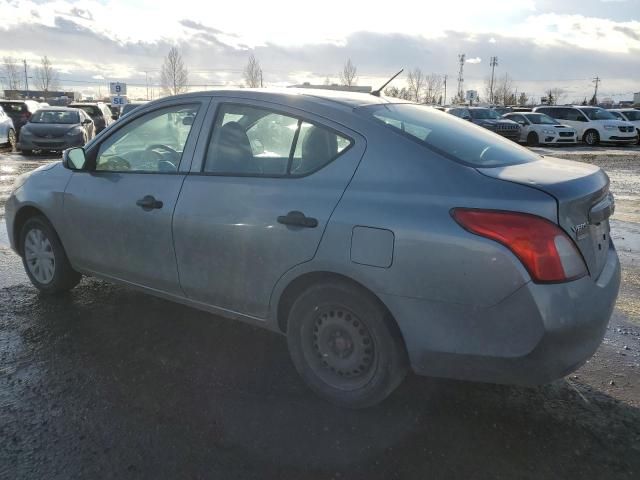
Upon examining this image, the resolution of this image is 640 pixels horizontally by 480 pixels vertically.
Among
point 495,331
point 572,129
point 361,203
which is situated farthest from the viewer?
point 572,129

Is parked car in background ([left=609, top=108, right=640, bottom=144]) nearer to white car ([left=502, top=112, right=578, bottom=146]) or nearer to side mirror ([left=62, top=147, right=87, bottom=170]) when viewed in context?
white car ([left=502, top=112, right=578, bottom=146])

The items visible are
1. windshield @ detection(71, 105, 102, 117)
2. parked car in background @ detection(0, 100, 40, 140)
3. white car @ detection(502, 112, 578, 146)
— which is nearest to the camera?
parked car in background @ detection(0, 100, 40, 140)

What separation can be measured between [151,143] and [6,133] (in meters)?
17.1

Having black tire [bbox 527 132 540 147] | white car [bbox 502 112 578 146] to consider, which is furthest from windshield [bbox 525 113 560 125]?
black tire [bbox 527 132 540 147]

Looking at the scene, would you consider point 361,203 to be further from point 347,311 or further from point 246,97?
point 246,97

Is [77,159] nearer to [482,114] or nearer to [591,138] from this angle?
[482,114]

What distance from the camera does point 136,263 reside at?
148 inches

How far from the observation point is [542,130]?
24.0 metres

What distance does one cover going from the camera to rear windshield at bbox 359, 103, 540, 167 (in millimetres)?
2887

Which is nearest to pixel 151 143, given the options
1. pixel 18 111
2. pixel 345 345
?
pixel 345 345

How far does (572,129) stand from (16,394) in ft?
82.0

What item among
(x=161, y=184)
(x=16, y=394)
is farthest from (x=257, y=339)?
(x=16, y=394)

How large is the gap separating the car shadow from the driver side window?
121cm

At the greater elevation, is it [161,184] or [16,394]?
[161,184]
